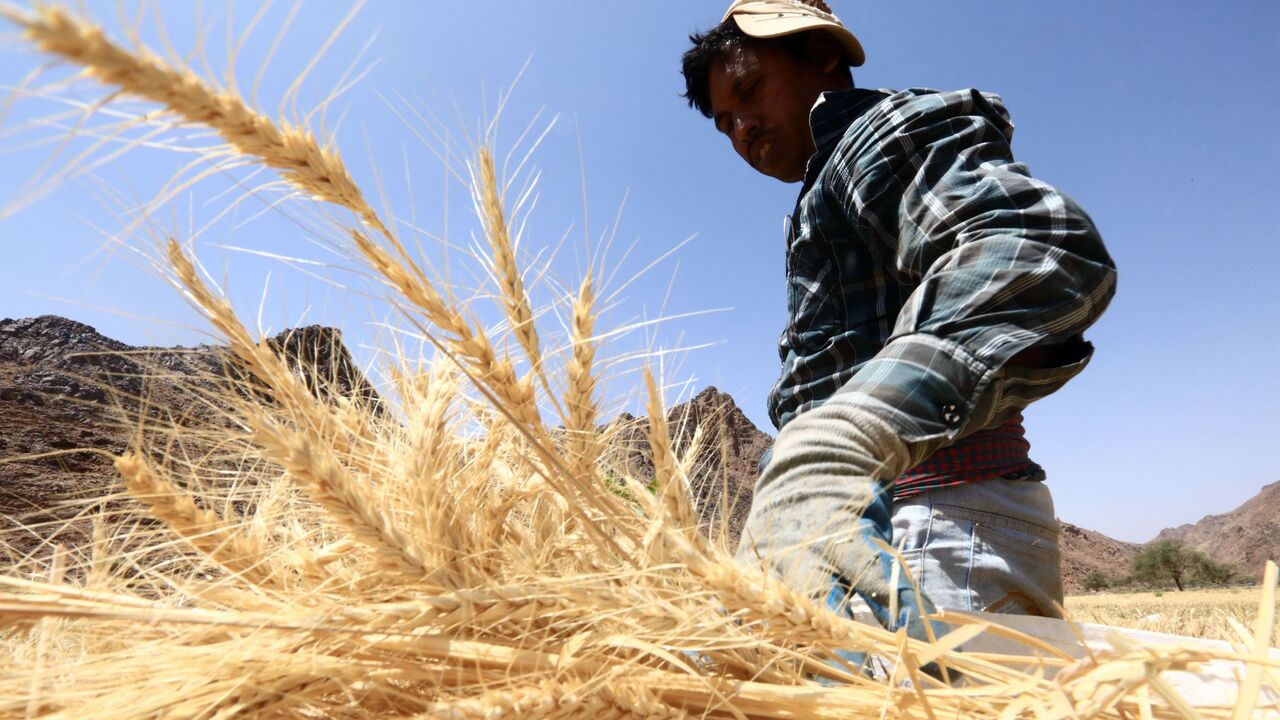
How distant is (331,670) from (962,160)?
42.8 inches

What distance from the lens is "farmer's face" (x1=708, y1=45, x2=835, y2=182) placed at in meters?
1.80

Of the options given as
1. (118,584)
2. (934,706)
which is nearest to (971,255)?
(934,706)

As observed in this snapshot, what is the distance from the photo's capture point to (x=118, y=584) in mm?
742

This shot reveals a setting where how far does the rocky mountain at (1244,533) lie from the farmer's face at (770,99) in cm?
2948

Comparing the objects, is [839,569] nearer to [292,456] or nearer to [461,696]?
[461,696]

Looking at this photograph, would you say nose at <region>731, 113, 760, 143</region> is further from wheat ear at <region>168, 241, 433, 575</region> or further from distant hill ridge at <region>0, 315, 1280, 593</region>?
wheat ear at <region>168, 241, 433, 575</region>

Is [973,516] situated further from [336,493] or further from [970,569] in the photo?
[336,493]

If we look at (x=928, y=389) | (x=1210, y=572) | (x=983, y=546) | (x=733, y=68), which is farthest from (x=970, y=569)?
(x=1210, y=572)

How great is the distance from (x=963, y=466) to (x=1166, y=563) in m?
27.2

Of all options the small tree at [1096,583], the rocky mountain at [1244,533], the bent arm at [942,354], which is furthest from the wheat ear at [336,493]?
the rocky mountain at [1244,533]

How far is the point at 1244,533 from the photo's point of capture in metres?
30.5

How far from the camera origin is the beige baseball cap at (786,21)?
1.70m

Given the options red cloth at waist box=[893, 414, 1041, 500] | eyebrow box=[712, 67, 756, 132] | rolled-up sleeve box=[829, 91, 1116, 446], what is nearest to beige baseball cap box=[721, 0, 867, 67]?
eyebrow box=[712, 67, 756, 132]

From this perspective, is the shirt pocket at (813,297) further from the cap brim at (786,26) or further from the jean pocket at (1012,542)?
the cap brim at (786,26)
